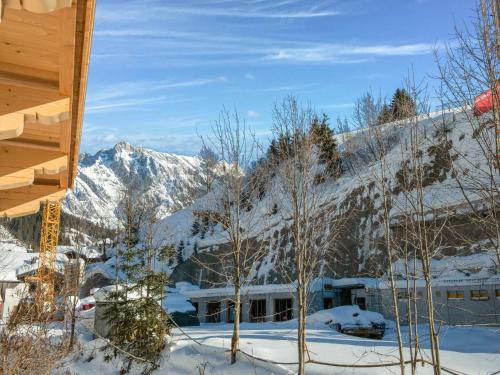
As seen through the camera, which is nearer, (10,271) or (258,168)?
(258,168)

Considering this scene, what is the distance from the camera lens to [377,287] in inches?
1197

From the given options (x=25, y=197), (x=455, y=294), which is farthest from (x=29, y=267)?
(x=25, y=197)

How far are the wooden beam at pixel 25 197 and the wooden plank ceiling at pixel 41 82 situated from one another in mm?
749

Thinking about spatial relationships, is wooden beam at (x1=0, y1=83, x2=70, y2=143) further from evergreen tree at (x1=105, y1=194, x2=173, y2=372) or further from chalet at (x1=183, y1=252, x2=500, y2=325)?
chalet at (x1=183, y1=252, x2=500, y2=325)

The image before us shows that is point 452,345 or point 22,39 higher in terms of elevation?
point 22,39

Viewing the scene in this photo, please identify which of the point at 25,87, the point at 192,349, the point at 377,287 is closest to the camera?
the point at 25,87

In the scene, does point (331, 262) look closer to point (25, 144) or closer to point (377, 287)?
point (377, 287)

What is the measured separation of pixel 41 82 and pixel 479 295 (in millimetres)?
27903

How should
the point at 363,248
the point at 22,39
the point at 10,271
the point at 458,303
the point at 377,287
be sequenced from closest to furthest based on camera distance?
the point at 22,39
the point at 458,303
the point at 377,287
the point at 363,248
the point at 10,271

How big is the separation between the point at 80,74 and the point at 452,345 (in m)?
18.7

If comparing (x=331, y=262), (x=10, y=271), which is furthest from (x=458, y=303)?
(x=10, y=271)

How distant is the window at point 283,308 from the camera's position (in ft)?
110

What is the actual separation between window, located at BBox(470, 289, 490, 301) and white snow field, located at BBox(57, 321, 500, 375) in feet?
17.7

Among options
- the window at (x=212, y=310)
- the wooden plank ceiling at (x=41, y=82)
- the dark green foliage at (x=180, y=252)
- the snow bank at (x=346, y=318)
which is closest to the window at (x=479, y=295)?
the snow bank at (x=346, y=318)
